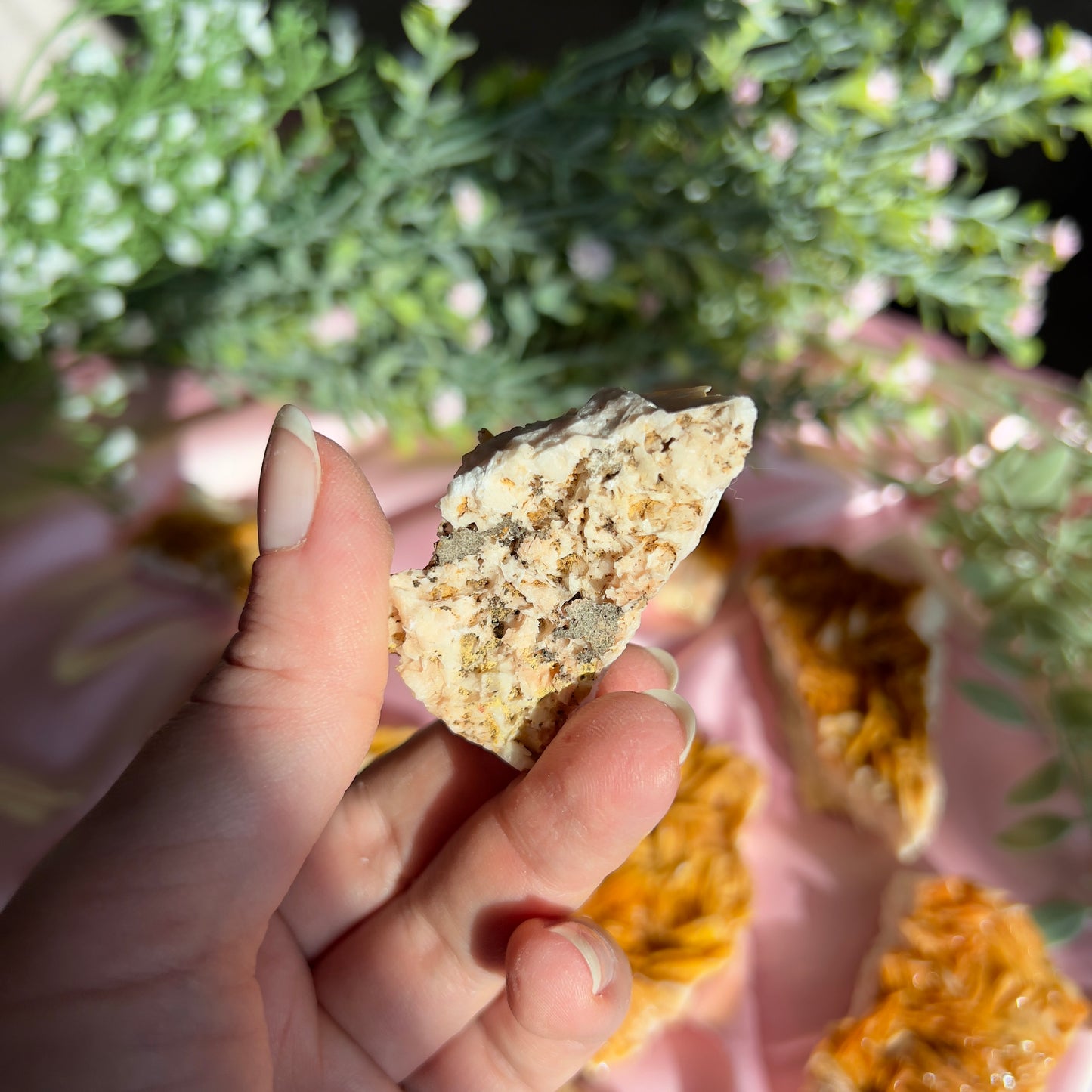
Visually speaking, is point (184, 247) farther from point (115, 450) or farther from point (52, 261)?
point (115, 450)

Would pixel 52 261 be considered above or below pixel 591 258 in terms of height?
above

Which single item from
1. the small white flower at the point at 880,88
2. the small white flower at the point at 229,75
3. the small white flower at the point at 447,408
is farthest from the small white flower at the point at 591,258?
the small white flower at the point at 229,75

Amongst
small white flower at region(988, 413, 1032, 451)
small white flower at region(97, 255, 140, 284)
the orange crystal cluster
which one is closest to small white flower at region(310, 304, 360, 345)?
small white flower at region(97, 255, 140, 284)

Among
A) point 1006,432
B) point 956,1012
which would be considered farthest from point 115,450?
point 1006,432

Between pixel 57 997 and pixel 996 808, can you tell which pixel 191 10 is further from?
pixel 996 808

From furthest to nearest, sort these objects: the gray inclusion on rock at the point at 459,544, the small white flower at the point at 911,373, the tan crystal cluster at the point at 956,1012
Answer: the small white flower at the point at 911,373 < the tan crystal cluster at the point at 956,1012 < the gray inclusion on rock at the point at 459,544

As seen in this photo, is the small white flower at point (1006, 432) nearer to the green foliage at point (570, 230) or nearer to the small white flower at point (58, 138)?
the green foliage at point (570, 230)
